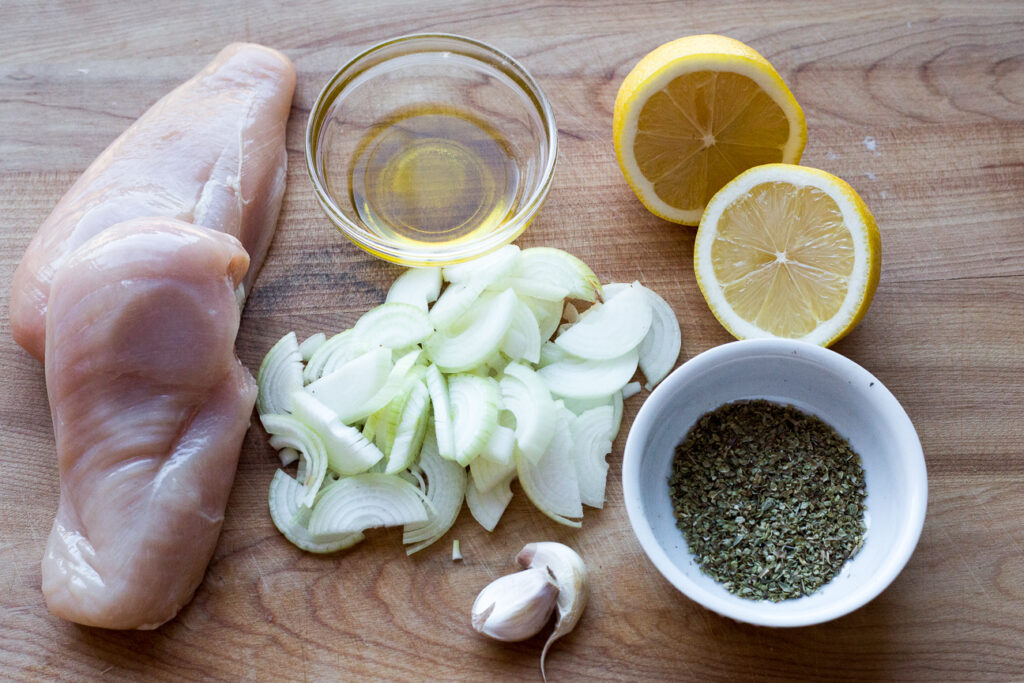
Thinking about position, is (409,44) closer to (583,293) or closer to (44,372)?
(583,293)

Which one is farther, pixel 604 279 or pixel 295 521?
pixel 604 279

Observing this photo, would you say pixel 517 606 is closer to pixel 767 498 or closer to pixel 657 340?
pixel 767 498

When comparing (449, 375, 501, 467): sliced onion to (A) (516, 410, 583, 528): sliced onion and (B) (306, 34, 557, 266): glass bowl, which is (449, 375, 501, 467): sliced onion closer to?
(A) (516, 410, 583, 528): sliced onion

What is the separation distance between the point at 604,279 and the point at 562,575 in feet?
2.24

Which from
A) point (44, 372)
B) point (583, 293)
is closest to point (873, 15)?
point (583, 293)

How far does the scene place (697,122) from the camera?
1.89 m

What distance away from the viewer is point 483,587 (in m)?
1.80

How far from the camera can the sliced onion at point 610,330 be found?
1893mm

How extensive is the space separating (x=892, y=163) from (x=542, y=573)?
1.28m

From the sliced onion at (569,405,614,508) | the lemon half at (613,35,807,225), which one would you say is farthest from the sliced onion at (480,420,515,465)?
the lemon half at (613,35,807,225)

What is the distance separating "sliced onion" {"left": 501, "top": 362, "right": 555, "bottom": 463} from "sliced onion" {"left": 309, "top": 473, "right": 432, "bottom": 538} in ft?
0.83

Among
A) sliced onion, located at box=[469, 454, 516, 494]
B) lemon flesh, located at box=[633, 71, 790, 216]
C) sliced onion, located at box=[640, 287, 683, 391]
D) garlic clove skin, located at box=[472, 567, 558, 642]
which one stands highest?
lemon flesh, located at box=[633, 71, 790, 216]

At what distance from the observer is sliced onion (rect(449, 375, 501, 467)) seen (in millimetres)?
1784

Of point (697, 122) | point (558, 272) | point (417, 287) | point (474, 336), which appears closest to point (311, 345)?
point (417, 287)
